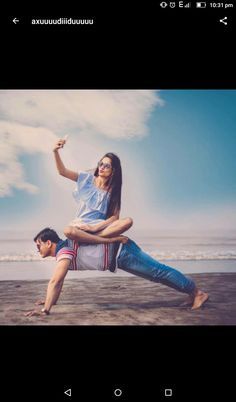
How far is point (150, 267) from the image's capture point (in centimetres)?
262

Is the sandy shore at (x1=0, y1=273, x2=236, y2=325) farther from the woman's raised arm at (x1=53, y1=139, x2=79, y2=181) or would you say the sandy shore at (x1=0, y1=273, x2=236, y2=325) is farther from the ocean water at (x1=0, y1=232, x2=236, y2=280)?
the woman's raised arm at (x1=53, y1=139, x2=79, y2=181)

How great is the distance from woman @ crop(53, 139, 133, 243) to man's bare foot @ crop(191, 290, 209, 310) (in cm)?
58

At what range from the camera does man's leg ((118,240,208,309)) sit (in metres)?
2.61

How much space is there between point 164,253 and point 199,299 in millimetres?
343

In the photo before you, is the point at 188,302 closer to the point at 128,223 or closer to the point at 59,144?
the point at 128,223

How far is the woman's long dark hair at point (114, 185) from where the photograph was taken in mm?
2629

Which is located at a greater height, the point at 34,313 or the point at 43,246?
the point at 43,246
